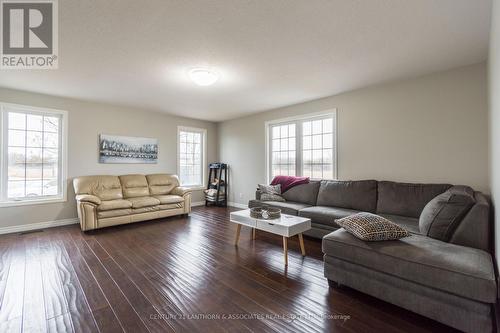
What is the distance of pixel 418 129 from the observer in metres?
3.42

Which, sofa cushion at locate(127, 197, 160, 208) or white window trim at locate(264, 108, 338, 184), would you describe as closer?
white window trim at locate(264, 108, 338, 184)

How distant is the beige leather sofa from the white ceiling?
6.16ft

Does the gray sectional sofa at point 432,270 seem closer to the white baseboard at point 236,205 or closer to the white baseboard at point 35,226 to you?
the white baseboard at point 236,205

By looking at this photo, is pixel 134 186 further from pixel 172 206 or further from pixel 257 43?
pixel 257 43

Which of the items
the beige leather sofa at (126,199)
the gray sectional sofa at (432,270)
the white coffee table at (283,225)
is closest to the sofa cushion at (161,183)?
the beige leather sofa at (126,199)

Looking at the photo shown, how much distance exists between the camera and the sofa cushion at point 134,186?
494 centimetres

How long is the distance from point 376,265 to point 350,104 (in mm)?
3106

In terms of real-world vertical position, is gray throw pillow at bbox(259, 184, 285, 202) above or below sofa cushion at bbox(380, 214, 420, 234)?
above

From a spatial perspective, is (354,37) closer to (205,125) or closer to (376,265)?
(376,265)

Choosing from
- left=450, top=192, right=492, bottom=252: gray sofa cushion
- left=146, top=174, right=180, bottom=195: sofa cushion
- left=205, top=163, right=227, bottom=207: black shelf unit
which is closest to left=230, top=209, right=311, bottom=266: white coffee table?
left=450, top=192, right=492, bottom=252: gray sofa cushion

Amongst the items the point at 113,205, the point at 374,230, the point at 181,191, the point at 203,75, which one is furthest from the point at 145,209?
the point at 374,230

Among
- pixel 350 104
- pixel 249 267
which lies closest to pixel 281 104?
pixel 350 104

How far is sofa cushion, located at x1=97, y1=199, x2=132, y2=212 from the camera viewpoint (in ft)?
13.4

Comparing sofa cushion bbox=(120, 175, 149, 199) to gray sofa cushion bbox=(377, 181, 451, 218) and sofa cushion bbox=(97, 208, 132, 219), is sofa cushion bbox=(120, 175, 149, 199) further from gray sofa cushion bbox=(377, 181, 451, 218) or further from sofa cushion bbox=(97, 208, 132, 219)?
gray sofa cushion bbox=(377, 181, 451, 218)
